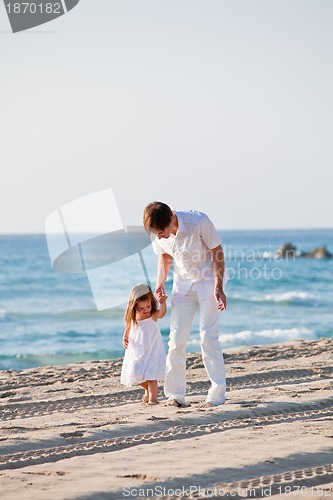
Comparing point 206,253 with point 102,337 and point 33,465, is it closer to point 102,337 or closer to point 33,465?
point 33,465

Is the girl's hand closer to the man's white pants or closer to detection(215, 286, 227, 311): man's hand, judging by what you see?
the man's white pants

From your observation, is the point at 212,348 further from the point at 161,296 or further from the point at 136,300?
the point at 136,300

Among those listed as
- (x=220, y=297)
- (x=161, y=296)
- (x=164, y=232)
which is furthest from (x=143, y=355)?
(x=164, y=232)

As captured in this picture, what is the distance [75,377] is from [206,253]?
3.10 metres

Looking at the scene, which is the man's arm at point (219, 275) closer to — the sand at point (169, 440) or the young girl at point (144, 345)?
the young girl at point (144, 345)

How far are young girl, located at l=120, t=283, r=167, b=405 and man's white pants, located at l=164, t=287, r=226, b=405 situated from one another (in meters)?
0.23

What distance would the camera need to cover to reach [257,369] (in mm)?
9484

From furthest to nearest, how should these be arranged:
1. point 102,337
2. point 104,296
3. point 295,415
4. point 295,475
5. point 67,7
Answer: point 104,296
point 102,337
point 67,7
point 295,415
point 295,475

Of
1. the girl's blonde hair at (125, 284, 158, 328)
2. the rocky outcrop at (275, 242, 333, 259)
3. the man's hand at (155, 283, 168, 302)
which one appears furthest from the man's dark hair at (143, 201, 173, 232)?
the rocky outcrop at (275, 242, 333, 259)

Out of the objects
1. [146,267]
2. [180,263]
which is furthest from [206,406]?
[146,267]

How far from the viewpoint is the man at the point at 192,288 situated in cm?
685

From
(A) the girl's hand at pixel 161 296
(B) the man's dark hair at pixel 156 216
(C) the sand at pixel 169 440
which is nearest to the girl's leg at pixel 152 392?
(C) the sand at pixel 169 440

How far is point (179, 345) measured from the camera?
23.1 ft

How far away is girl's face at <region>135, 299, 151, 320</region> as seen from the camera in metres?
7.33
